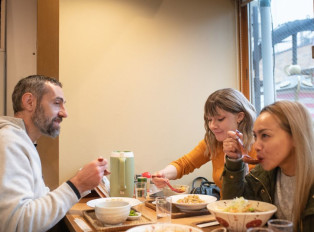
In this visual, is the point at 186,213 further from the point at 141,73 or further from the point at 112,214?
the point at 141,73

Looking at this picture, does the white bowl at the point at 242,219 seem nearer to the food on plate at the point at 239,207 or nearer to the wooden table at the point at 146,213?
the food on plate at the point at 239,207

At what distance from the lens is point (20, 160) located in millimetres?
1289

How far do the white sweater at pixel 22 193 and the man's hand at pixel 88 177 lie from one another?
0.05m

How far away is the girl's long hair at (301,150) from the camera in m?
1.12

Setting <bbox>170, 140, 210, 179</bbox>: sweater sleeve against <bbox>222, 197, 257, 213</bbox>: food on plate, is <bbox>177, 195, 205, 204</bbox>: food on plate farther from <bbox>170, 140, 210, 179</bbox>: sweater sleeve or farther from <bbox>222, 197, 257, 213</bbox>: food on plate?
<bbox>170, 140, 210, 179</bbox>: sweater sleeve

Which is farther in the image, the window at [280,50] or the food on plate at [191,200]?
the window at [280,50]

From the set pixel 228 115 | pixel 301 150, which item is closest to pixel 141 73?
pixel 228 115

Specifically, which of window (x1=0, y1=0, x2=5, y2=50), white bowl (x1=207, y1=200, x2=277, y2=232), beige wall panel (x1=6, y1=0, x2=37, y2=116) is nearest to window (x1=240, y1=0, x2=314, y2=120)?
white bowl (x1=207, y1=200, x2=277, y2=232)

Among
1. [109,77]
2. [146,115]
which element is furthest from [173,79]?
[109,77]

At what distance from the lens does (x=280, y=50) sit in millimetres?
2617

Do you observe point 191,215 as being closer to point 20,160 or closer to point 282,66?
point 20,160

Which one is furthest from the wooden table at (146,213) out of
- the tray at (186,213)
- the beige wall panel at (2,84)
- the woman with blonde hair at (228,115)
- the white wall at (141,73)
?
the beige wall panel at (2,84)

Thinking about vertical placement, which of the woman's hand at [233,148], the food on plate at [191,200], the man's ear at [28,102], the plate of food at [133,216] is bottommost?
the plate of food at [133,216]

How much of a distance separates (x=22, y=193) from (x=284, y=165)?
1.06m
